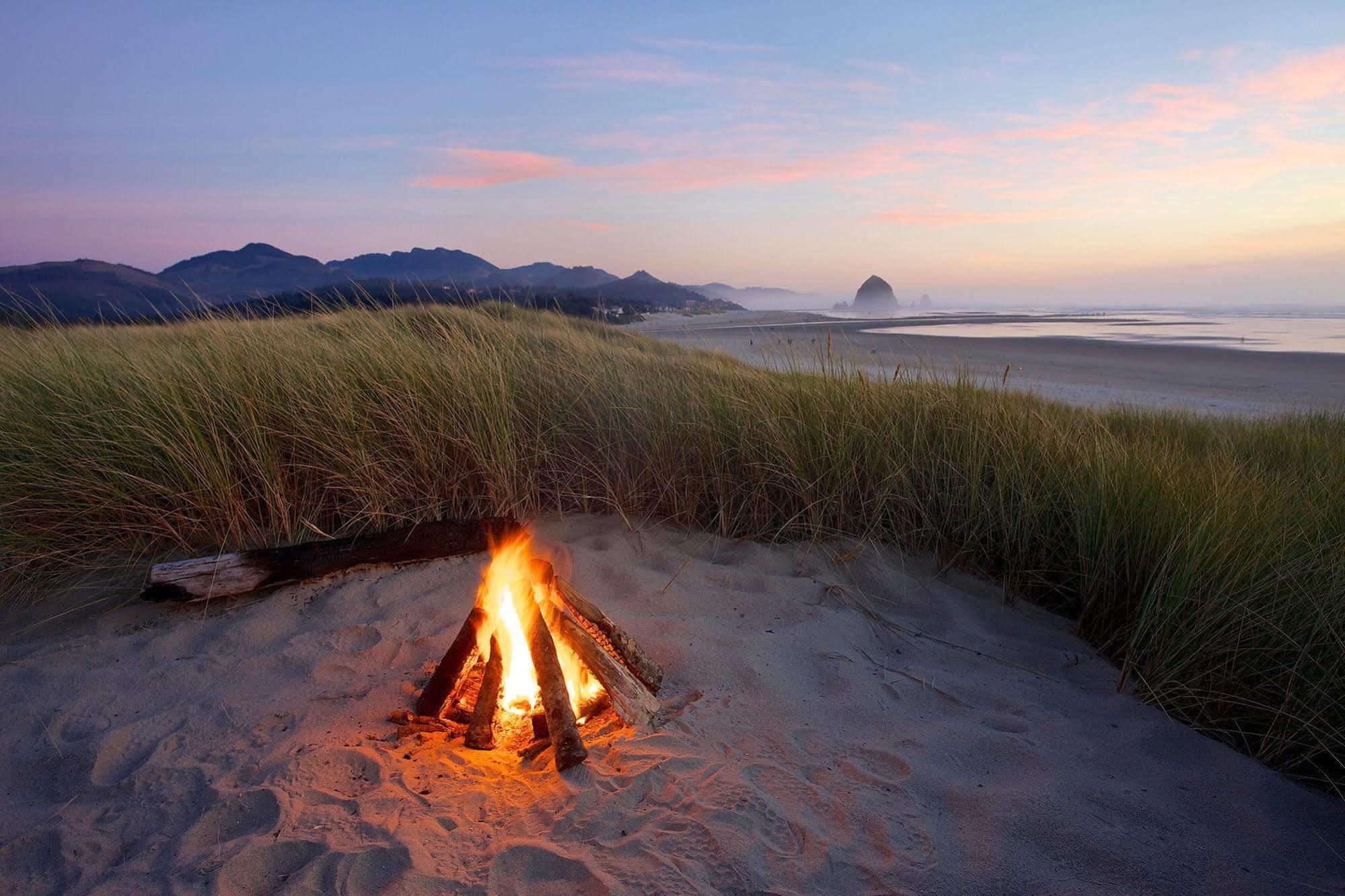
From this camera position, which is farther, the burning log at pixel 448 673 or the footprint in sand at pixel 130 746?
the burning log at pixel 448 673

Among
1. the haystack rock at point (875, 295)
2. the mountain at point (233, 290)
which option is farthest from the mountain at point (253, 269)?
the haystack rock at point (875, 295)

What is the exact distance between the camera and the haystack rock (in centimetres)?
11238

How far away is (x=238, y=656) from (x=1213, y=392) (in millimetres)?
15165

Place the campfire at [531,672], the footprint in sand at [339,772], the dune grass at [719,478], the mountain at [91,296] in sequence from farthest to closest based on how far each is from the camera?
1. the mountain at [91,296]
2. the dune grass at [719,478]
3. the campfire at [531,672]
4. the footprint in sand at [339,772]

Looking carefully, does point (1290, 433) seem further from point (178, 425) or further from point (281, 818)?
point (178, 425)

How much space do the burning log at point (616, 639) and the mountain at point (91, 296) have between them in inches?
193

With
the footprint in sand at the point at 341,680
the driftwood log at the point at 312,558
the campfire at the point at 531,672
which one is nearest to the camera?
the campfire at the point at 531,672

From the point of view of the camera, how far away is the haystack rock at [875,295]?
112375 mm

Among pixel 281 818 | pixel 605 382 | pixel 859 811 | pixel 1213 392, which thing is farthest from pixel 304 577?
pixel 1213 392

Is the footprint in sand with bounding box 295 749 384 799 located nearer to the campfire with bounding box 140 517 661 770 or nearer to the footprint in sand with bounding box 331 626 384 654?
the campfire with bounding box 140 517 661 770

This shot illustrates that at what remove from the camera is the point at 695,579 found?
3490 millimetres

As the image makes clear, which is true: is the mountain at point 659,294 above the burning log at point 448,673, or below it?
above

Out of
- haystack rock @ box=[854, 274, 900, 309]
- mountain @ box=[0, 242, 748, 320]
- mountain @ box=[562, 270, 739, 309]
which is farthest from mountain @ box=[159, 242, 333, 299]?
haystack rock @ box=[854, 274, 900, 309]

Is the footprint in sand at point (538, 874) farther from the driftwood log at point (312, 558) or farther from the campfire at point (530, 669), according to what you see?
the driftwood log at point (312, 558)
